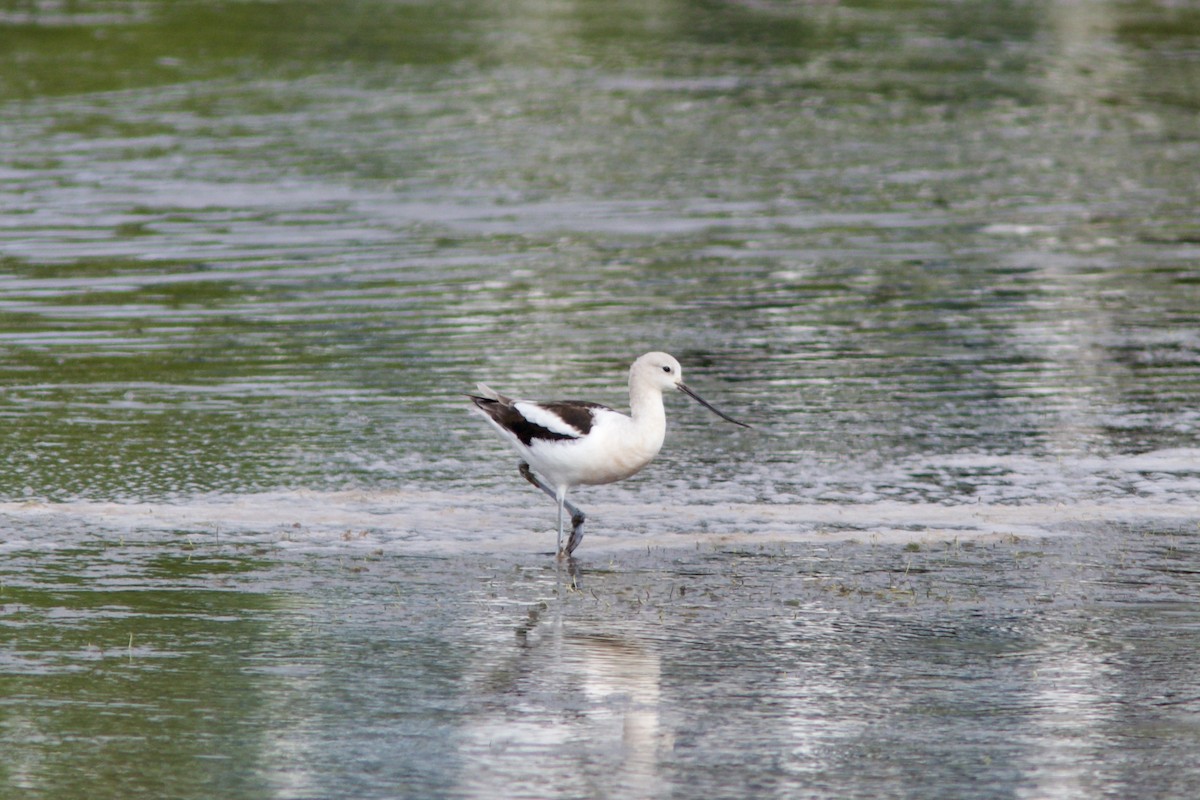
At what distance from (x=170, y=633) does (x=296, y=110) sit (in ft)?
80.6

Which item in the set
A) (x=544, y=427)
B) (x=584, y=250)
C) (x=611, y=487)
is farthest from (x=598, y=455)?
(x=584, y=250)

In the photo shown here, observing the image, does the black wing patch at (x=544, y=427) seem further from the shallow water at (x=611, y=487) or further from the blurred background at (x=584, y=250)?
the blurred background at (x=584, y=250)

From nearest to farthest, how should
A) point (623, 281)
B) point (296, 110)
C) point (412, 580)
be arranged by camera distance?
point (412, 580) < point (623, 281) < point (296, 110)

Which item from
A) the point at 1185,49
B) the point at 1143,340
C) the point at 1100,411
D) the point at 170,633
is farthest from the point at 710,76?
the point at 170,633

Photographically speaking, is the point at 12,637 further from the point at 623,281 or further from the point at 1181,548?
the point at 623,281

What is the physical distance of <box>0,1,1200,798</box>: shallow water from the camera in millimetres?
7414

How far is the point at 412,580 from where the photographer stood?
9727 mm

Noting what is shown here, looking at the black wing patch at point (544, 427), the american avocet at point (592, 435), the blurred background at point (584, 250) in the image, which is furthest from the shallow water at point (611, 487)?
the black wing patch at point (544, 427)

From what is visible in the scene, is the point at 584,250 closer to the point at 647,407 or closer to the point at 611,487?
the point at 611,487

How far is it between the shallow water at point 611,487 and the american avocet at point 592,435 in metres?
0.40

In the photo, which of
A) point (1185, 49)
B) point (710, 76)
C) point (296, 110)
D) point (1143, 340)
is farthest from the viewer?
point (1185, 49)

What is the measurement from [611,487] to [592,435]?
1.81 m

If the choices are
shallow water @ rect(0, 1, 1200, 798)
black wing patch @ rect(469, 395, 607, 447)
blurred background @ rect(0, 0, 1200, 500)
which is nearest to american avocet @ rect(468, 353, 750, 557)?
black wing patch @ rect(469, 395, 607, 447)

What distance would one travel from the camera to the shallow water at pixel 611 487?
24.3 feet
